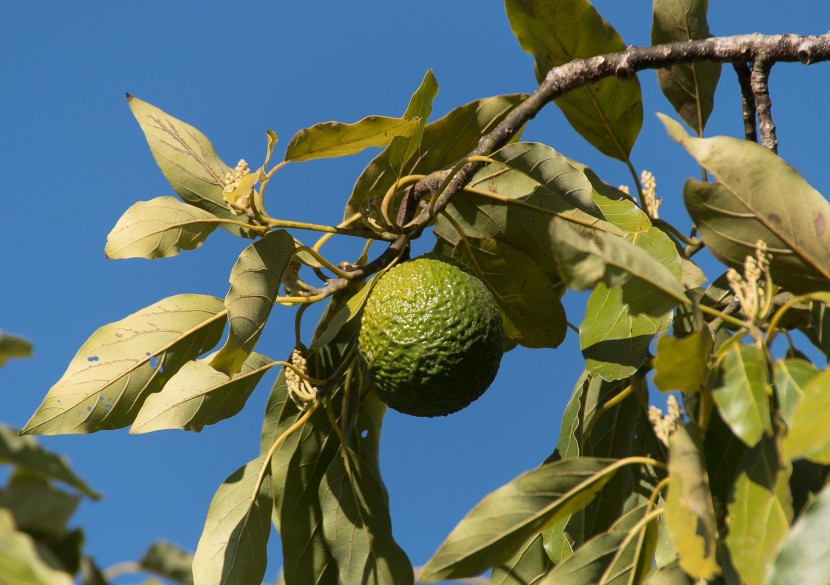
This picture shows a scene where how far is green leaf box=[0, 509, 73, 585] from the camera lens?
0.80 meters

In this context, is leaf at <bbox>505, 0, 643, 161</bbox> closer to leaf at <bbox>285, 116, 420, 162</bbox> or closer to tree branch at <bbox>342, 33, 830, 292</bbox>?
tree branch at <bbox>342, 33, 830, 292</bbox>

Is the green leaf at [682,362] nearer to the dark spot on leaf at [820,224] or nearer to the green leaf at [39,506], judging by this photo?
the dark spot on leaf at [820,224]

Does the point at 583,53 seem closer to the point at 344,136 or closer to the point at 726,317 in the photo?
the point at 344,136

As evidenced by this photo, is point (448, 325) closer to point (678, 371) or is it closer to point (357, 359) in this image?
point (357, 359)

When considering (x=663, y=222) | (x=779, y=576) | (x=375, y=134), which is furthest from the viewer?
(x=663, y=222)

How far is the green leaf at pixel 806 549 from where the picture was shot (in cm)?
128

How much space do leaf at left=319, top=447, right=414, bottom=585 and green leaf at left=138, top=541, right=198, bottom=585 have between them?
4.02ft

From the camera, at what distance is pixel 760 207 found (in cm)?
183

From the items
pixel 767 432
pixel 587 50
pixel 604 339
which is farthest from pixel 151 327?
pixel 767 432

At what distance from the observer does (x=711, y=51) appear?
2.36 m

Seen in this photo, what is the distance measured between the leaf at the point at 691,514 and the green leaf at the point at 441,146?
119cm

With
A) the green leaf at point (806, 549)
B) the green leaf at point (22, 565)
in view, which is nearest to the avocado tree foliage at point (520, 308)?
the green leaf at point (806, 549)

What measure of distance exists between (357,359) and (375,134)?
1.91ft

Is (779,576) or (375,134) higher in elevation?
(375,134)
